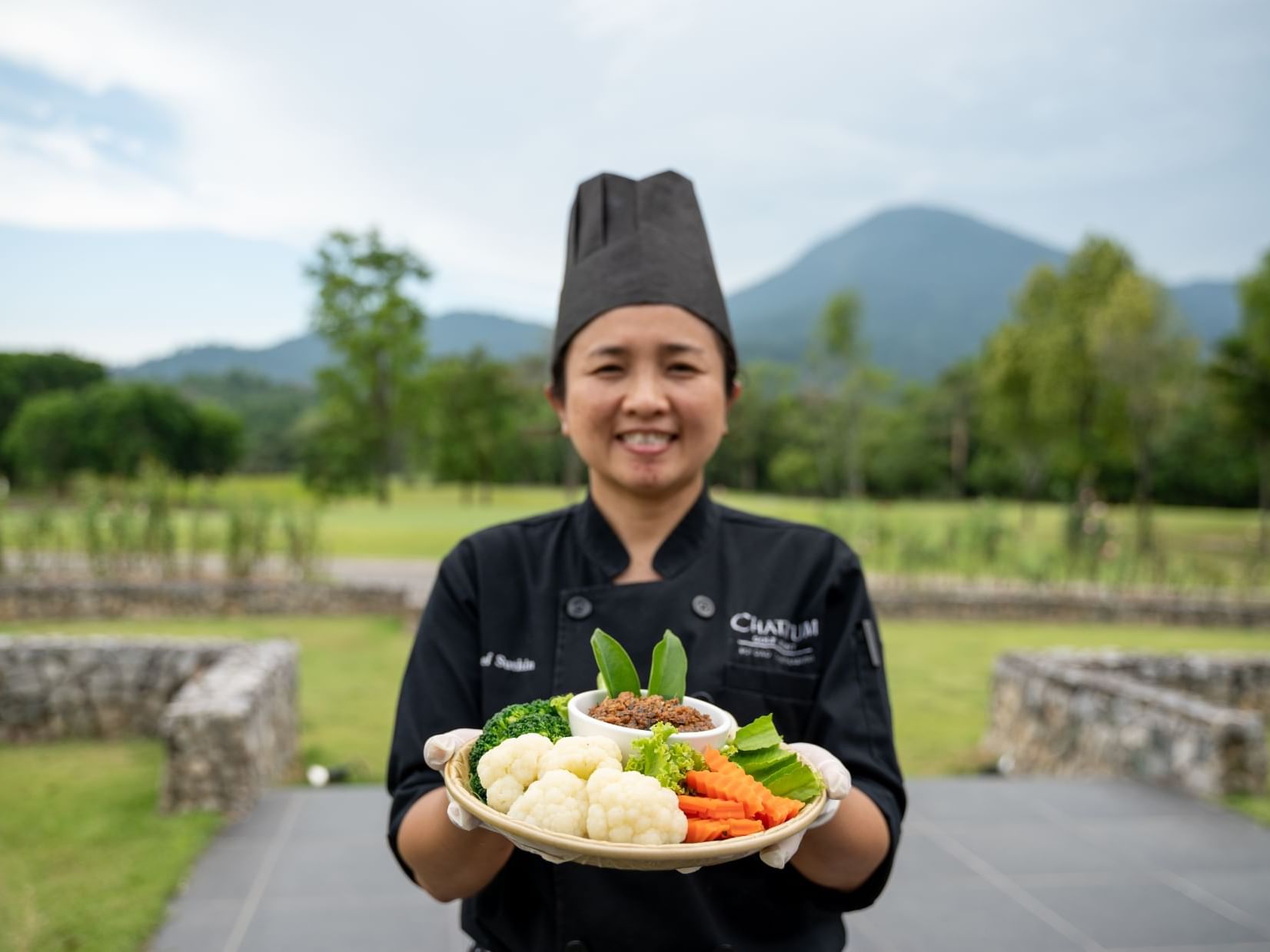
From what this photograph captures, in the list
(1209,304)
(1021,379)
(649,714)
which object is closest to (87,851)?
(649,714)

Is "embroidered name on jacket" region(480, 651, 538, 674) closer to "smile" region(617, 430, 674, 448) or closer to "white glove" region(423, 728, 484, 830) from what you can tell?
"white glove" region(423, 728, 484, 830)

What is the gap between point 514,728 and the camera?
3.48ft

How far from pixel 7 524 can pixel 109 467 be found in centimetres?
2955

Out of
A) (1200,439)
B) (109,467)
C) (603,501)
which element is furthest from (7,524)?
(1200,439)

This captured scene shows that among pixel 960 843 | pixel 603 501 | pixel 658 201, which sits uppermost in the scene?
pixel 658 201

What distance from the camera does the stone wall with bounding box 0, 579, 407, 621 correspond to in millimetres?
9914

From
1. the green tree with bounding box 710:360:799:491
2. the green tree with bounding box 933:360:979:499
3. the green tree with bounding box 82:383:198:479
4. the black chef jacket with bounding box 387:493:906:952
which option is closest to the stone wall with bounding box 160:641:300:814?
the black chef jacket with bounding box 387:493:906:952

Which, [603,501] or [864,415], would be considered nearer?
[603,501]

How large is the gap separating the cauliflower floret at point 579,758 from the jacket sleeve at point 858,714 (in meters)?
0.47

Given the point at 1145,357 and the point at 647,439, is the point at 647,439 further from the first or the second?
the point at 1145,357

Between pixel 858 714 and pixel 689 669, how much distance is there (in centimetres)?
25

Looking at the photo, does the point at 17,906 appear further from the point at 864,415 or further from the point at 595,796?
the point at 864,415

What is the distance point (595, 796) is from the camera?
910mm

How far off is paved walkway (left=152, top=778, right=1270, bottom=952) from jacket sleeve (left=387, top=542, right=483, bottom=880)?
83.6 inches
